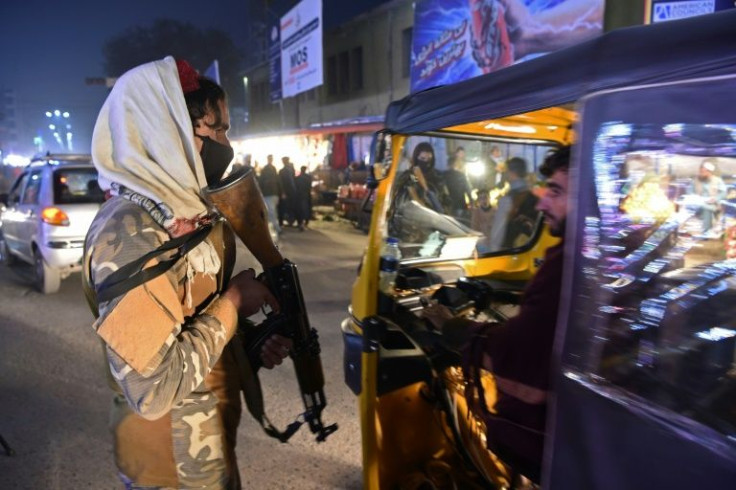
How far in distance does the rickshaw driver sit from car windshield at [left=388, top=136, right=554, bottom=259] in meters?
1.03

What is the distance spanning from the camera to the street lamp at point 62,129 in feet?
304

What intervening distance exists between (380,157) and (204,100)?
960 millimetres

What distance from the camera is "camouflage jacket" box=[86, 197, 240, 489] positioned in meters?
1.31

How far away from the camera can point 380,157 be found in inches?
93.9

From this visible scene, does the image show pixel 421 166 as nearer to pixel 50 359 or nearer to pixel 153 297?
pixel 153 297

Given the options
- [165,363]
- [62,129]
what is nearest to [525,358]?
[165,363]

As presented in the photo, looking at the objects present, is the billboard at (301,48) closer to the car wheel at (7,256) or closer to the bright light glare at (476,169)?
the car wheel at (7,256)

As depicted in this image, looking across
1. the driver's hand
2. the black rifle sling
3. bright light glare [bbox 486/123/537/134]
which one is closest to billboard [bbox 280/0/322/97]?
bright light glare [bbox 486/123/537/134]

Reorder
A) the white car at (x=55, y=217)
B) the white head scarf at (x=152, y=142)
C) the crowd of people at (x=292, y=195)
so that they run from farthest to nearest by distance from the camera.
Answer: the crowd of people at (x=292, y=195), the white car at (x=55, y=217), the white head scarf at (x=152, y=142)

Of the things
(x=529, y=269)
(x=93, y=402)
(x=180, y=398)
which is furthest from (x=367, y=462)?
(x=93, y=402)

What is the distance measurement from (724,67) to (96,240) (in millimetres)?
1533

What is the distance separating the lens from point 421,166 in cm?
371

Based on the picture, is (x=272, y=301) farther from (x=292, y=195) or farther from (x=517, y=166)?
(x=292, y=195)

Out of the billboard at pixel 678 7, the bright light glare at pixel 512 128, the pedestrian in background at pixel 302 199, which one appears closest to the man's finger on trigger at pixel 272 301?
the bright light glare at pixel 512 128
